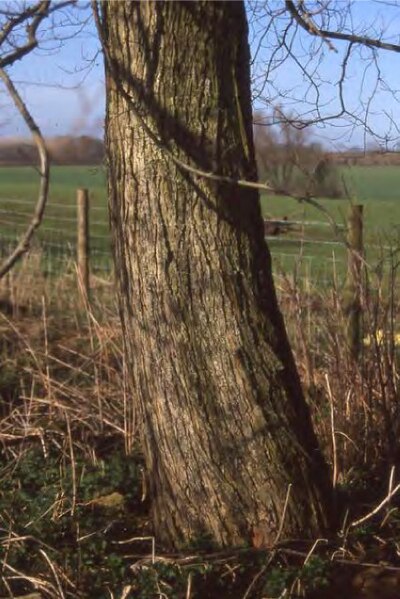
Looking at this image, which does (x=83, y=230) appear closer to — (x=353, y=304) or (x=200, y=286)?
(x=353, y=304)

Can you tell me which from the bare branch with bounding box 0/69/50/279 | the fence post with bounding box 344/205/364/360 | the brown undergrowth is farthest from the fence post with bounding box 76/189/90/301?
the bare branch with bounding box 0/69/50/279

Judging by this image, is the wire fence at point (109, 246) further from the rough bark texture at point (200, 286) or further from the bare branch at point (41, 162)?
Result: the bare branch at point (41, 162)

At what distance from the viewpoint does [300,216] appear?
9.39 meters

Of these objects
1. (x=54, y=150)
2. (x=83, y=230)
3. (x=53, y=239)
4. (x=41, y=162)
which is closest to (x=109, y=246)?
(x=83, y=230)

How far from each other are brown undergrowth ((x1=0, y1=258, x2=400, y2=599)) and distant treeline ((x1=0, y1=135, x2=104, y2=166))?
147cm

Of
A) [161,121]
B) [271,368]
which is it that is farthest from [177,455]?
[161,121]

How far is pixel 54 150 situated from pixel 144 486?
1.76 meters

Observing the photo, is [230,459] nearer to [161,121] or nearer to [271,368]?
[271,368]

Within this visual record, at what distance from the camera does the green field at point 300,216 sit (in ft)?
19.8

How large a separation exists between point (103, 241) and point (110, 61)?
16469 millimetres

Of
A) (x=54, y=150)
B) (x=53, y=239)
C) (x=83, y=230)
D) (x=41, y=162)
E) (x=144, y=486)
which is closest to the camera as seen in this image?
(x=41, y=162)

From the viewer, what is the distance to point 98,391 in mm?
6094

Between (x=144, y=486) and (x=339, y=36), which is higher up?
(x=339, y=36)

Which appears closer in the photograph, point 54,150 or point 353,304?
point 54,150
